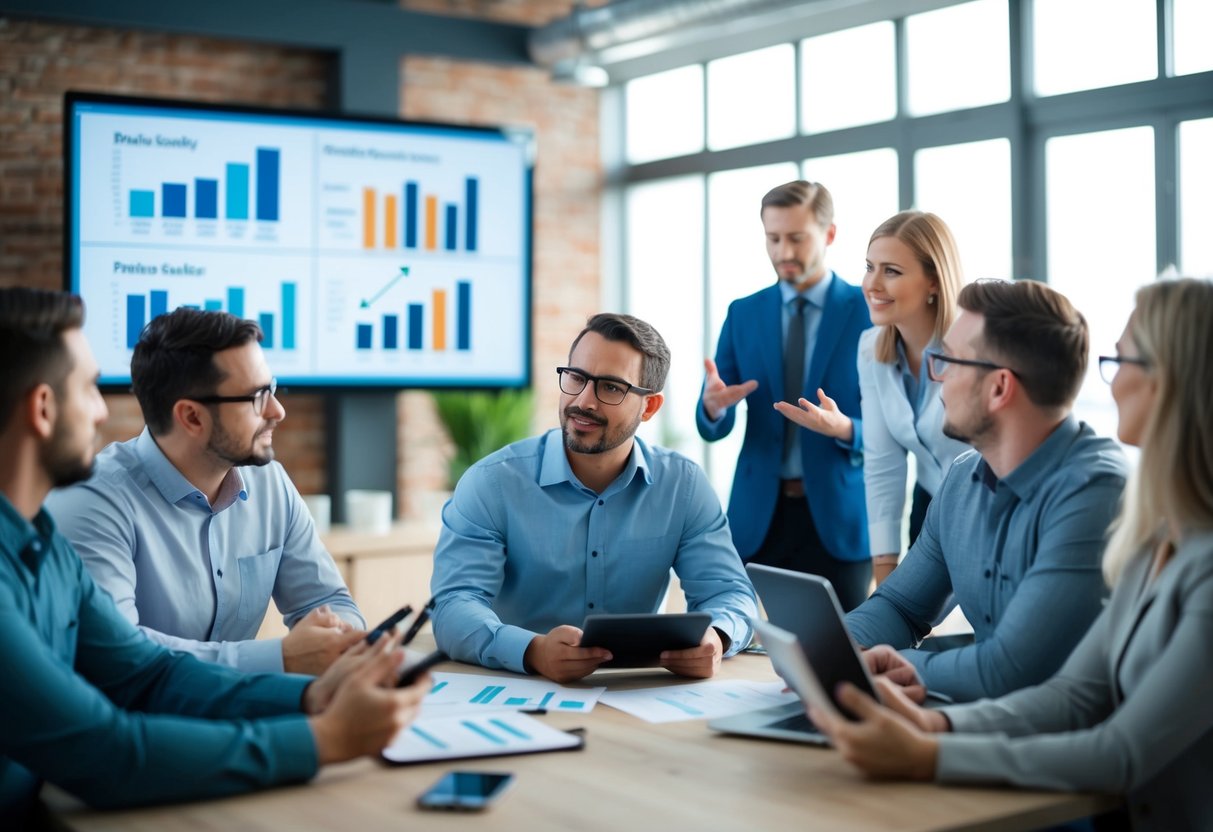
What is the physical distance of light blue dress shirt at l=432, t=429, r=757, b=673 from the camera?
2.69m

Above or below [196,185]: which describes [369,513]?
below

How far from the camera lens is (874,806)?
1636mm

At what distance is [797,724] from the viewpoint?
202 cm

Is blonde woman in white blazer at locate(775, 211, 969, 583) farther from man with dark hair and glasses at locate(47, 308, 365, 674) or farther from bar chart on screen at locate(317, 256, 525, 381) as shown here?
bar chart on screen at locate(317, 256, 525, 381)

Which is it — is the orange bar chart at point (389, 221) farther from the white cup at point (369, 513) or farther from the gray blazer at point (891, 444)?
the gray blazer at point (891, 444)

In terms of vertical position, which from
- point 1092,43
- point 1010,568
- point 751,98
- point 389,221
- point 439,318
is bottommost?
point 1010,568

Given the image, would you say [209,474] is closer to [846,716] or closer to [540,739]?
[540,739]

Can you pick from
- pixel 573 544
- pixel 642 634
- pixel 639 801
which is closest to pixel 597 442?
pixel 573 544

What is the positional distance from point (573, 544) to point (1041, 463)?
974 mm

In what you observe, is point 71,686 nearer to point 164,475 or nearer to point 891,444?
point 164,475

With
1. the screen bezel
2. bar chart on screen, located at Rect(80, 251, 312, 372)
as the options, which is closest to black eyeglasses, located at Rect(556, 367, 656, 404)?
bar chart on screen, located at Rect(80, 251, 312, 372)

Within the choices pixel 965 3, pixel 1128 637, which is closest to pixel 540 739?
pixel 1128 637

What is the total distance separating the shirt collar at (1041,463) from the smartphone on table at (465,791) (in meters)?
1.03

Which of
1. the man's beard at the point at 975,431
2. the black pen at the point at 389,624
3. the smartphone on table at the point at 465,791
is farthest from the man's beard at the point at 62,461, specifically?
the man's beard at the point at 975,431
